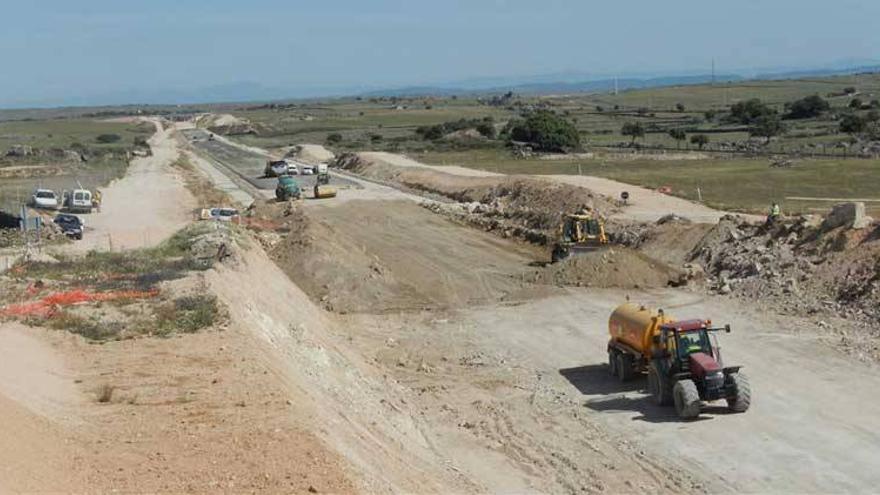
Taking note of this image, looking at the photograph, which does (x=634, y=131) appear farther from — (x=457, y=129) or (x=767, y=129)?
(x=457, y=129)

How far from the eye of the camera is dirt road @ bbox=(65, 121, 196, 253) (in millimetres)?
43219

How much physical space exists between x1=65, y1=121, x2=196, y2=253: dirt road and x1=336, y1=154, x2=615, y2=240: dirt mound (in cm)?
1633

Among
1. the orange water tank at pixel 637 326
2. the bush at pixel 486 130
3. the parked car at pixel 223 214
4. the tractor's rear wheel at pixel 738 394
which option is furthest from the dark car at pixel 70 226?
the bush at pixel 486 130

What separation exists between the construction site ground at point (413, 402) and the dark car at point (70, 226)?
44.2 feet

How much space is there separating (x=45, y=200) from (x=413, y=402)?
42216 mm

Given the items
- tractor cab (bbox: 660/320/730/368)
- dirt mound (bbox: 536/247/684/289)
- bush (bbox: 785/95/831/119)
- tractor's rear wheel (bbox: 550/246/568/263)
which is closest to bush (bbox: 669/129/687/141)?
bush (bbox: 785/95/831/119)

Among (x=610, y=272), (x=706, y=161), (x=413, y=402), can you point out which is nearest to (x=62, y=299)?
(x=413, y=402)

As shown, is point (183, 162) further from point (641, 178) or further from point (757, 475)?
point (757, 475)

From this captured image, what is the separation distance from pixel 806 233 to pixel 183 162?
81130 mm

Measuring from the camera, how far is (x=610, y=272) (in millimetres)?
35750

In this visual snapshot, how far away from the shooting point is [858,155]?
77000 mm

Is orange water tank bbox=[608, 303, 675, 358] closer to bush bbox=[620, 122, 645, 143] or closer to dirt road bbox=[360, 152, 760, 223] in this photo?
dirt road bbox=[360, 152, 760, 223]

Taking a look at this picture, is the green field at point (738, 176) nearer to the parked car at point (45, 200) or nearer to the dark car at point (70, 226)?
the dark car at point (70, 226)

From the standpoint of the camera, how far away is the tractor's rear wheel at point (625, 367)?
23250 millimetres
